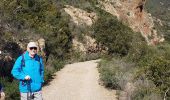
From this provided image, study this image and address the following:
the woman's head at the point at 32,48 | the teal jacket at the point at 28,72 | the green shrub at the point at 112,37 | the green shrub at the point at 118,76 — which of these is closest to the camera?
the woman's head at the point at 32,48

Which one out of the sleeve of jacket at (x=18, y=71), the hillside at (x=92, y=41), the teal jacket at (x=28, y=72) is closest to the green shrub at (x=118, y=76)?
the hillside at (x=92, y=41)

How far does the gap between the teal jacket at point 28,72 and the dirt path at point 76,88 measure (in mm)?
7481

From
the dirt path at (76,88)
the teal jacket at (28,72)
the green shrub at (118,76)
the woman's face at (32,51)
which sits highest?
the woman's face at (32,51)

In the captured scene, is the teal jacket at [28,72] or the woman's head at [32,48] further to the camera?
the teal jacket at [28,72]

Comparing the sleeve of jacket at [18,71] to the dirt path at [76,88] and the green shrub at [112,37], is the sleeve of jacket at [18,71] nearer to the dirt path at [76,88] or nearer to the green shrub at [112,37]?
the dirt path at [76,88]

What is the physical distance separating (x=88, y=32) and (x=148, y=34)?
25374 millimetres

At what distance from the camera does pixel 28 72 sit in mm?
8477

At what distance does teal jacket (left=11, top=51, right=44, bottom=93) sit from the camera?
27.5ft

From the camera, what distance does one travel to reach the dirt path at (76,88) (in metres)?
16.5

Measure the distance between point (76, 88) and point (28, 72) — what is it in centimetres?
1027

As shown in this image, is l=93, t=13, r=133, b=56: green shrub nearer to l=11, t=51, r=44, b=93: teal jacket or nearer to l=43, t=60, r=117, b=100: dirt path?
l=43, t=60, r=117, b=100: dirt path

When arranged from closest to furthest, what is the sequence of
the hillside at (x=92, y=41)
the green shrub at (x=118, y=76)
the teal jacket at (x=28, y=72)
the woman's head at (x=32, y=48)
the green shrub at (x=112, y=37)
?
the woman's head at (x=32, y=48), the teal jacket at (x=28, y=72), the hillside at (x=92, y=41), the green shrub at (x=118, y=76), the green shrub at (x=112, y=37)

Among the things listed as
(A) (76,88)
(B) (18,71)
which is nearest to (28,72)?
(B) (18,71)

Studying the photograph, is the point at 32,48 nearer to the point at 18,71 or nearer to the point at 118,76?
the point at 18,71
